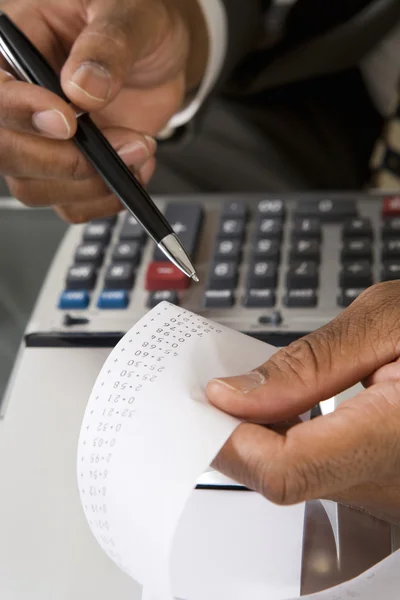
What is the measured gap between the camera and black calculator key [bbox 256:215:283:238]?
0.48m

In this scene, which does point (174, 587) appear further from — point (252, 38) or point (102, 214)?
point (252, 38)

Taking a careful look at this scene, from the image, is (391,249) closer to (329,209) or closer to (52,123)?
(329,209)

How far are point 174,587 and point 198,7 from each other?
1.60 ft

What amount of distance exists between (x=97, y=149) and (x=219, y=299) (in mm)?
111

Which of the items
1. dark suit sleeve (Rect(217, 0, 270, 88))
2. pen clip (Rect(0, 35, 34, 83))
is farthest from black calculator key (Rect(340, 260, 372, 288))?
dark suit sleeve (Rect(217, 0, 270, 88))

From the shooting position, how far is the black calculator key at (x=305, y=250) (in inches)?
17.9

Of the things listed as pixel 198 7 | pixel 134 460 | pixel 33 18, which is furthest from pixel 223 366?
pixel 198 7

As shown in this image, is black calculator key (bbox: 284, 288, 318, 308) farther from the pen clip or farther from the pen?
the pen clip

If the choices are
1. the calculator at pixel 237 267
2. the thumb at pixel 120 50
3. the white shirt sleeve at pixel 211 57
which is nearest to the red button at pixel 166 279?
the calculator at pixel 237 267

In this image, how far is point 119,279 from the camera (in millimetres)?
451

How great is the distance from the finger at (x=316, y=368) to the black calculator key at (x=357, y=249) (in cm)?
13

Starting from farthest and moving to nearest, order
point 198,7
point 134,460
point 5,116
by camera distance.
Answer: point 198,7 < point 5,116 < point 134,460

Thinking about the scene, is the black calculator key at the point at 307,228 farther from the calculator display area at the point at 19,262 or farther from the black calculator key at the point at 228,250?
the calculator display area at the point at 19,262

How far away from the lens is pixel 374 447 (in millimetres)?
261
